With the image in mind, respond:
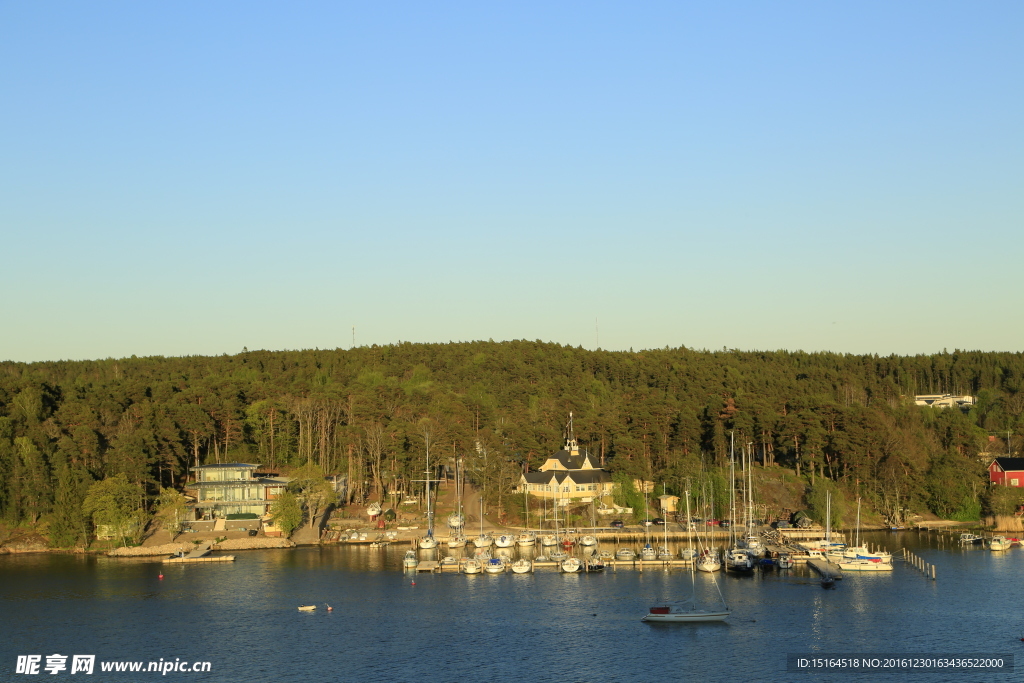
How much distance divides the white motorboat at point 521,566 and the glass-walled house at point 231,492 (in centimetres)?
2604

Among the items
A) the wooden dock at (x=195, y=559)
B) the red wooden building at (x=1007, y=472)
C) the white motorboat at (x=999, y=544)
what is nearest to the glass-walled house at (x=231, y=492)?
the wooden dock at (x=195, y=559)

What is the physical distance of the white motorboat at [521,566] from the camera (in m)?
64.8

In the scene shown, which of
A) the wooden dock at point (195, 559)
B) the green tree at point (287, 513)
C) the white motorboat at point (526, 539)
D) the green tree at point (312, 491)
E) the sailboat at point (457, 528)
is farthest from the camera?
the green tree at point (312, 491)

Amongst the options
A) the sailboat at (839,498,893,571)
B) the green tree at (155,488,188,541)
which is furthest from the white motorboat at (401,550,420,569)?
the sailboat at (839,498,893,571)

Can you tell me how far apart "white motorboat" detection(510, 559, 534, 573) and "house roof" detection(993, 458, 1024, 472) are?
49966mm

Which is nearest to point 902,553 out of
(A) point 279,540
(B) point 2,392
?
(A) point 279,540

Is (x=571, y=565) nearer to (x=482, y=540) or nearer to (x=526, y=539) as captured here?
(x=526, y=539)

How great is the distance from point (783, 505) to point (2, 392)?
72.5 metres

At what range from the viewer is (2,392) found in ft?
306

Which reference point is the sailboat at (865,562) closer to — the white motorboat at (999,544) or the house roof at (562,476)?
the white motorboat at (999,544)

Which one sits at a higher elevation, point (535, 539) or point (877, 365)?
point (877, 365)

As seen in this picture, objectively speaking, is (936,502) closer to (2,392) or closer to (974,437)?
(974,437)

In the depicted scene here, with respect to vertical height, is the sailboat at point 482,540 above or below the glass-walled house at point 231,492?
below

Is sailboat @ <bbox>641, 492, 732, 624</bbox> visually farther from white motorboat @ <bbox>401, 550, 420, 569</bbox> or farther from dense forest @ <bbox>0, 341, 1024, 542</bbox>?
dense forest @ <bbox>0, 341, 1024, 542</bbox>
